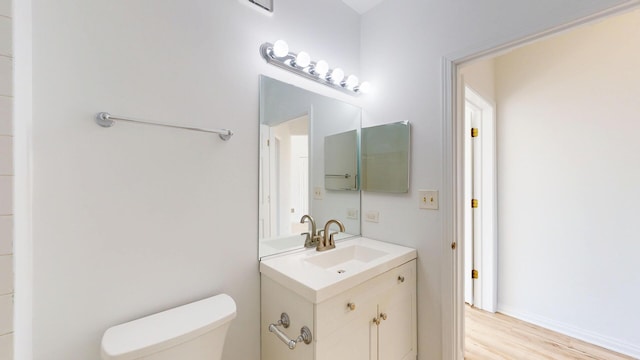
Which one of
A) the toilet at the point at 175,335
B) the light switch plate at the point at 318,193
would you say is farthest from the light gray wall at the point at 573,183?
the toilet at the point at 175,335

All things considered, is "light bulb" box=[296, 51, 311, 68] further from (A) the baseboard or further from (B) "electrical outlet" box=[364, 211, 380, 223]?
(A) the baseboard

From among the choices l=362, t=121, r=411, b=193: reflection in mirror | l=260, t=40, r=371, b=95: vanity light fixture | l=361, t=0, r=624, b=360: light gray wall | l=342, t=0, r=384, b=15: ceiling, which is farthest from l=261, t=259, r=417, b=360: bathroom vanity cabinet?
l=342, t=0, r=384, b=15: ceiling

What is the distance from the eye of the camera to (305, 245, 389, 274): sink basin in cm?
148

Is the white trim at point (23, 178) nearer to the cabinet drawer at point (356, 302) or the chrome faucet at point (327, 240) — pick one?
the cabinet drawer at point (356, 302)

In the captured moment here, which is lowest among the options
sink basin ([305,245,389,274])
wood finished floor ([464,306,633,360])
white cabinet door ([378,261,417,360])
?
wood finished floor ([464,306,633,360])

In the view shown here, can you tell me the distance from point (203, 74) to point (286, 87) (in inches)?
18.4

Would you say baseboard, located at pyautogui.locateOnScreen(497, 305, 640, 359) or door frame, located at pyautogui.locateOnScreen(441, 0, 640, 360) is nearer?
door frame, located at pyautogui.locateOnScreen(441, 0, 640, 360)

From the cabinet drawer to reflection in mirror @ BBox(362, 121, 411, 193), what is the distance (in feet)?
1.77

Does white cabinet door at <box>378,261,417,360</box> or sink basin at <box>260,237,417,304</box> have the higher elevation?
sink basin at <box>260,237,417,304</box>

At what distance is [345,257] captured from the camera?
1619mm

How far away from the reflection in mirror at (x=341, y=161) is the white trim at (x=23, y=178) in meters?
1.37

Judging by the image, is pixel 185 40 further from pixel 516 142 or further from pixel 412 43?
pixel 516 142

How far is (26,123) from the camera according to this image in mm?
747
